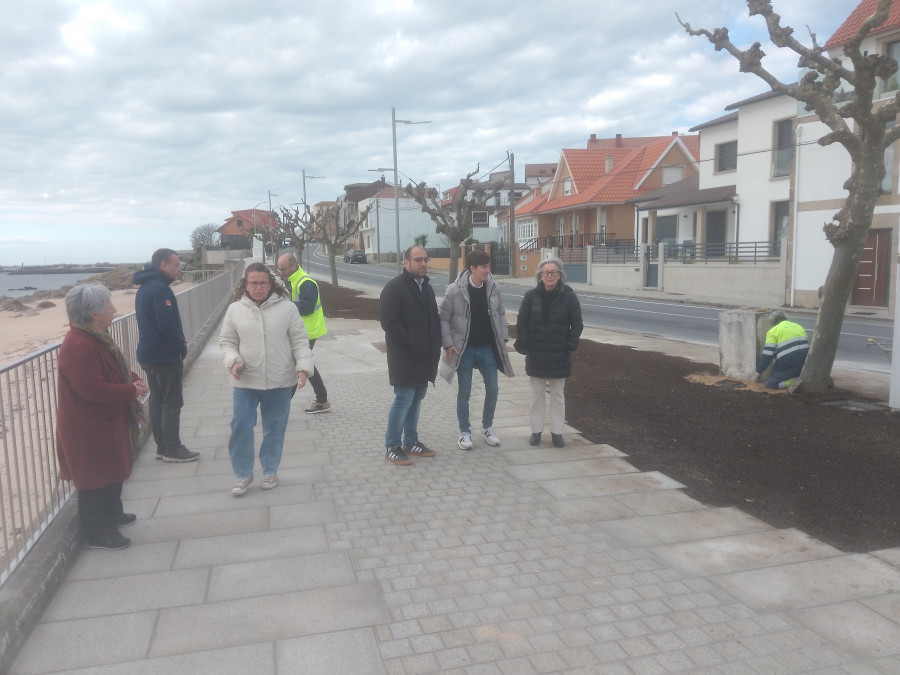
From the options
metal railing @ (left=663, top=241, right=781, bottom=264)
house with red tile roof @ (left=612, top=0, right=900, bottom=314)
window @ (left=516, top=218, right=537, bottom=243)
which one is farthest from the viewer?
window @ (left=516, top=218, right=537, bottom=243)

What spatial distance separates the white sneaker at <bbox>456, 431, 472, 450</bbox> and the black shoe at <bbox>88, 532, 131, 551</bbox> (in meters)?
2.99

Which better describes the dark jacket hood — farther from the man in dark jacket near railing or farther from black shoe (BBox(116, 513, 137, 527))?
black shoe (BBox(116, 513, 137, 527))

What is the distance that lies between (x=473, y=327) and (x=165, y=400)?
262cm

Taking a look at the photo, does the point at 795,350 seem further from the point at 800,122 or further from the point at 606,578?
the point at 800,122

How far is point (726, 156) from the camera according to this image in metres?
34.8

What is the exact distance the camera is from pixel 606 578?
393 cm

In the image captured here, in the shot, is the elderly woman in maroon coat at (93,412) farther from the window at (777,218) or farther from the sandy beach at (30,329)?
the window at (777,218)

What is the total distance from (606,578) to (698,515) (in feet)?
4.09

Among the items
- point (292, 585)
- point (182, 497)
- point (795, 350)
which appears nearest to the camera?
point (292, 585)

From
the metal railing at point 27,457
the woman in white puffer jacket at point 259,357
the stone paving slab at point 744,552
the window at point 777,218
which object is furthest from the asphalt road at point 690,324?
the metal railing at point 27,457

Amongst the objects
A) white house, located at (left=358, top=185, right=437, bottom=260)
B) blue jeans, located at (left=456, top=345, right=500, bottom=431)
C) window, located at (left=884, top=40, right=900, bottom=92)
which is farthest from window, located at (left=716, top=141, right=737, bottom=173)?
white house, located at (left=358, top=185, right=437, bottom=260)

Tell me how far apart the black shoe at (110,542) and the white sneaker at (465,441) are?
2994 millimetres

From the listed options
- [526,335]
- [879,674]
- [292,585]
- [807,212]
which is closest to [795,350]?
[526,335]

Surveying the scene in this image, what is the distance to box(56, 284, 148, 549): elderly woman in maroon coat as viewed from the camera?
4.02 metres
